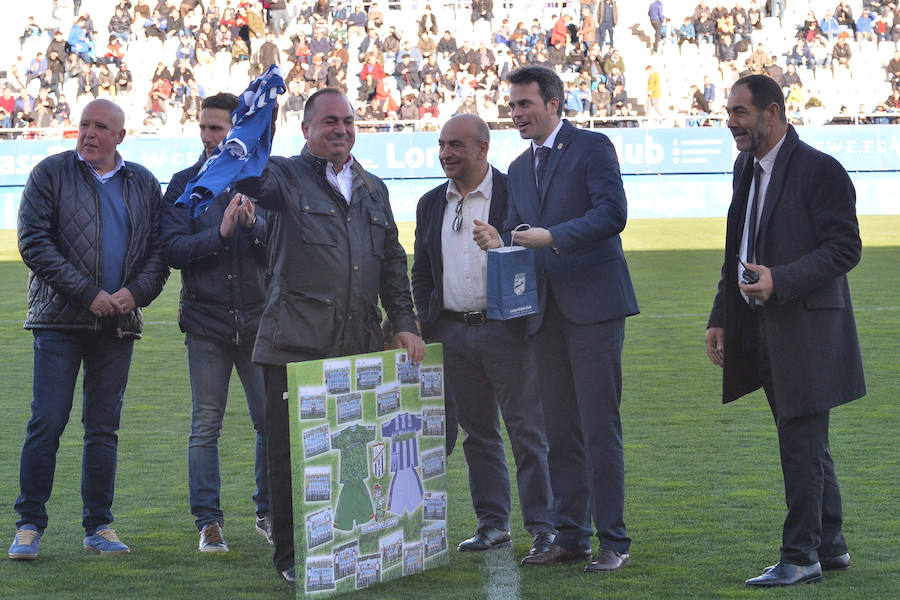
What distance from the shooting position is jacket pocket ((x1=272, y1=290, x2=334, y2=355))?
489 cm

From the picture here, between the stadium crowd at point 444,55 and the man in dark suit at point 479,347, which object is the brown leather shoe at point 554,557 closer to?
the man in dark suit at point 479,347

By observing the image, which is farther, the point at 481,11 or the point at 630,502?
the point at 481,11

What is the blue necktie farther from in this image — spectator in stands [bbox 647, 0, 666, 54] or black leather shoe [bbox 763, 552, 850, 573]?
spectator in stands [bbox 647, 0, 666, 54]

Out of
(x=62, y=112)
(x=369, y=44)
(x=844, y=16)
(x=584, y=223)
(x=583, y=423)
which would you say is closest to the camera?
(x=584, y=223)

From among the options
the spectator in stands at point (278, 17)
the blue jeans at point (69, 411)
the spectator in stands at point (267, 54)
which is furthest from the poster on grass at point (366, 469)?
the spectator in stands at point (278, 17)

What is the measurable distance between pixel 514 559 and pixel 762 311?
138 cm

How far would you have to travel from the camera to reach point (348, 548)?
15.4ft

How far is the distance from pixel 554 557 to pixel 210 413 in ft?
5.18

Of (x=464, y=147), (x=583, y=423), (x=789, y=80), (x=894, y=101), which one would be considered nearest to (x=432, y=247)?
(x=464, y=147)

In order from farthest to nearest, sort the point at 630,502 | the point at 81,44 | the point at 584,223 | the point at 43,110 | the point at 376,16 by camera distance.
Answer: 1. the point at 376,16
2. the point at 81,44
3. the point at 43,110
4. the point at 630,502
5. the point at 584,223

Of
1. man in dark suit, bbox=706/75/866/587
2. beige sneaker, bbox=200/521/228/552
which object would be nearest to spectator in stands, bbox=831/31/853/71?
man in dark suit, bbox=706/75/866/587

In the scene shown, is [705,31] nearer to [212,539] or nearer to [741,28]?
[741,28]

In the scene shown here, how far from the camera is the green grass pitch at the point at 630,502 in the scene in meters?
4.75

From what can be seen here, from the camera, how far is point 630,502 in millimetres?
6066
